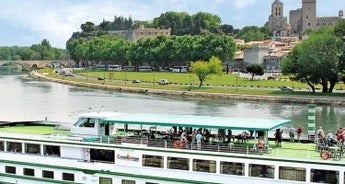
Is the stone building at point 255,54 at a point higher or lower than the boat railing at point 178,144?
higher

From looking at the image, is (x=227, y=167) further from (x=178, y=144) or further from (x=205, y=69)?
(x=205, y=69)

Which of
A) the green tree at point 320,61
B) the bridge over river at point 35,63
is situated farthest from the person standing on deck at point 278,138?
the bridge over river at point 35,63

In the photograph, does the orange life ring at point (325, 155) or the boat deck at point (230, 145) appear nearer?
the orange life ring at point (325, 155)

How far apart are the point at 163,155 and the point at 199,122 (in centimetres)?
174

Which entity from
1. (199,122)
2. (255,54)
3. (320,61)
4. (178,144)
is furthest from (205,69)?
(178,144)

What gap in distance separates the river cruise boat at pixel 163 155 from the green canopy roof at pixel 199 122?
31mm

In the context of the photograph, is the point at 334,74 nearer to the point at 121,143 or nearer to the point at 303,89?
the point at 303,89

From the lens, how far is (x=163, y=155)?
17.1 m

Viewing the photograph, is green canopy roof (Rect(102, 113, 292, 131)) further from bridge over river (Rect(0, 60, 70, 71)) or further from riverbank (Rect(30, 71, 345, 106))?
bridge over river (Rect(0, 60, 70, 71))

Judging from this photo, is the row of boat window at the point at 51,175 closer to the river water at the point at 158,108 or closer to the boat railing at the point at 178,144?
the boat railing at the point at 178,144

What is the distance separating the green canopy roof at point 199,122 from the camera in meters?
17.1

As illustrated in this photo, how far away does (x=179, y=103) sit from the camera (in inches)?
2249

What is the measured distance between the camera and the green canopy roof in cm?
1708

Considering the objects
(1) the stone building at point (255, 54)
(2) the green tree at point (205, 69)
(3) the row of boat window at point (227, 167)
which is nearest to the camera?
(3) the row of boat window at point (227, 167)
